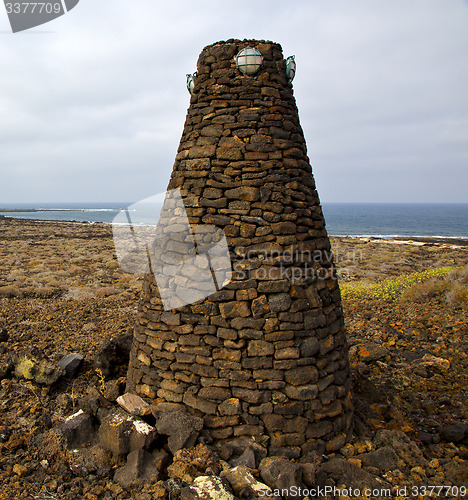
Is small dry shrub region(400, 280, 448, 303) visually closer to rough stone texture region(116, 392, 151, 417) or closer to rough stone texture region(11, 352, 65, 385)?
rough stone texture region(116, 392, 151, 417)

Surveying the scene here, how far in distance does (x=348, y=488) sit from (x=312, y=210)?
2844 mm

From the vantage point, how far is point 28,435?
396cm

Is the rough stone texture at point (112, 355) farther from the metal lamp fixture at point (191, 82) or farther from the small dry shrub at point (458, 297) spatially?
the small dry shrub at point (458, 297)

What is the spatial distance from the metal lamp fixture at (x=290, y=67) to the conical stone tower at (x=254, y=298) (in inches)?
2.4

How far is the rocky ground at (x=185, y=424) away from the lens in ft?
10.5

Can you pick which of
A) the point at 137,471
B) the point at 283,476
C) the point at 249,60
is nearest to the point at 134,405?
the point at 137,471

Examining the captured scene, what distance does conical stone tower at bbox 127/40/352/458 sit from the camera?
366cm

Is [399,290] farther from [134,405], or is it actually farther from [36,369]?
[36,369]

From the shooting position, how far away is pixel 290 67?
4113 mm

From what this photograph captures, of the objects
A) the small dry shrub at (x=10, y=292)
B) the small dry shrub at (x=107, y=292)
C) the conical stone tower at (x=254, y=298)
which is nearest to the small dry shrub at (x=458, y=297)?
the conical stone tower at (x=254, y=298)

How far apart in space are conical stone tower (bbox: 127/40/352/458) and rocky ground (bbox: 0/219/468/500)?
1.03ft

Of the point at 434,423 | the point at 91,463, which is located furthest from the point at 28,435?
the point at 434,423

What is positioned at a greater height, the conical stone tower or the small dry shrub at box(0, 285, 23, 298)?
the conical stone tower

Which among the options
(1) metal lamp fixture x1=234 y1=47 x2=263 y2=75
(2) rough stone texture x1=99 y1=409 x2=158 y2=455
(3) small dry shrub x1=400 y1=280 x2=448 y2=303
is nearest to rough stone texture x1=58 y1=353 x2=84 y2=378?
(2) rough stone texture x1=99 y1=409 x2=158 y2=455
